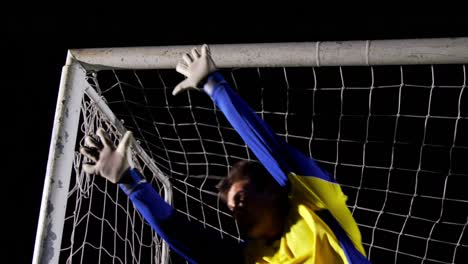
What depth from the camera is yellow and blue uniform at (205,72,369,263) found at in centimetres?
117

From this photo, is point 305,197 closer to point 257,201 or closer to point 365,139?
point 257,201

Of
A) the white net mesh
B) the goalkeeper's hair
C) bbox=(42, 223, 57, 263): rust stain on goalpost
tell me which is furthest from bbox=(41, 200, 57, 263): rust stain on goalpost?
the white net mesh

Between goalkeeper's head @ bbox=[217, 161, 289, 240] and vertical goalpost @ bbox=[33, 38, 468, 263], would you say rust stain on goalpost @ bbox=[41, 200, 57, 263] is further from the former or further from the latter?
goalkeeper's head @ bbox=[217, 161, 289, 240]

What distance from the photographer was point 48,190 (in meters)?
1.38

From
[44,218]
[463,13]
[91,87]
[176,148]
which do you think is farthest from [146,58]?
[463,13]

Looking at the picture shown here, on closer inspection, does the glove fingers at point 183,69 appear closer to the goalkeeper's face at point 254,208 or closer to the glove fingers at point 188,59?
the glove fingers at point 188,59

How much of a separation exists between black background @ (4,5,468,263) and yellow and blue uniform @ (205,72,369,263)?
3.60 feet

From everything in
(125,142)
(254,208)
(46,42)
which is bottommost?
(254,208)

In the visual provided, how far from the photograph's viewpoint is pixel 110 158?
4.24ft

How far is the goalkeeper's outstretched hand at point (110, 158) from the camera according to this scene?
1.28m

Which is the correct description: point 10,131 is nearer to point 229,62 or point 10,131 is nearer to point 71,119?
point 71,119

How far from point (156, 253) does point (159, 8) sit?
0.88m

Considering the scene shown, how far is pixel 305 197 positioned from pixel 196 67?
1.05 ft

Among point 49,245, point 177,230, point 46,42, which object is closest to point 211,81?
point 177,230
